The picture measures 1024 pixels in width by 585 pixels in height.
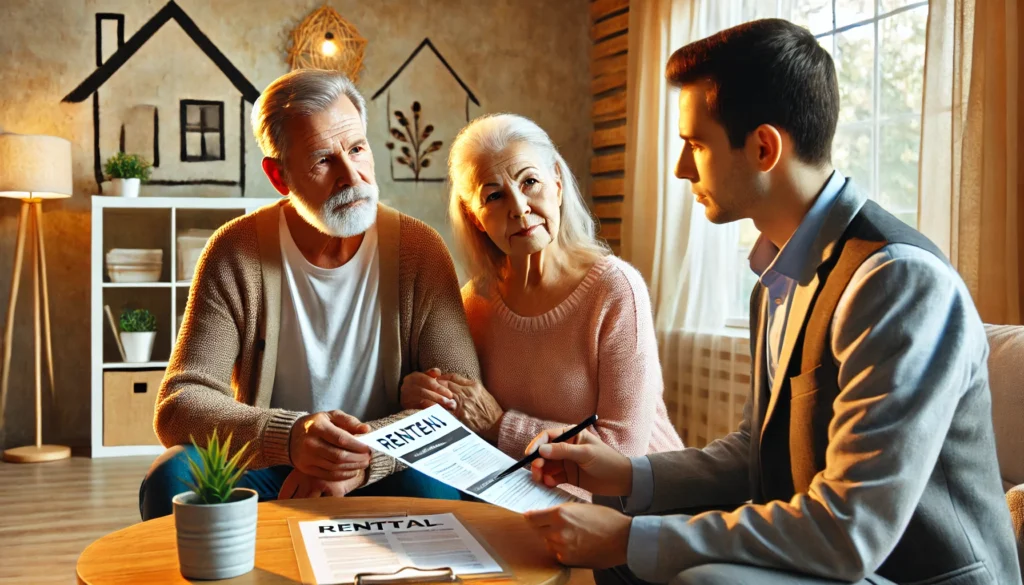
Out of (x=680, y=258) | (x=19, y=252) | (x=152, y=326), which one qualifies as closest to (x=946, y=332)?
(x=680, y=258)

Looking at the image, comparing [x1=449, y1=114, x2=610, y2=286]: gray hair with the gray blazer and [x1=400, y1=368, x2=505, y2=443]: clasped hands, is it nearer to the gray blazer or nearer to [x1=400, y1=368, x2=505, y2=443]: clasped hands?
[x1=400, y1=368, x2=505, y2=443]: clasped hands

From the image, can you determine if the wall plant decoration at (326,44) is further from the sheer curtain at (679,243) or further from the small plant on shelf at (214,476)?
the small plant on shelf at (214,476)

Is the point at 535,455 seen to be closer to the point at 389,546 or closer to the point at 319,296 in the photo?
the point at 389,546

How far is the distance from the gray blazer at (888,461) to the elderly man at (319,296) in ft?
3.27

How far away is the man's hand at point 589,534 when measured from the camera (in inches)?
48.6

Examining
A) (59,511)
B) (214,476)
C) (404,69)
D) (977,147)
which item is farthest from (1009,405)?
(404,69)

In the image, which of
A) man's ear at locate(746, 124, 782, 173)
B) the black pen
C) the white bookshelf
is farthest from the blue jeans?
the white bookshelf

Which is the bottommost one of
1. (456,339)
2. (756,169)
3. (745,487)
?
(745,487)

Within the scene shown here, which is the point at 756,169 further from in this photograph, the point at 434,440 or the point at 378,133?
the point at 378,133

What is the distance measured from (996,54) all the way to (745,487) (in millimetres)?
1716

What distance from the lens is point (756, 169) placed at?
1313mm

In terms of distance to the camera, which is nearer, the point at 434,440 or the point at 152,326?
the point at 434,440

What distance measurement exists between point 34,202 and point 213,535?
13.8ft

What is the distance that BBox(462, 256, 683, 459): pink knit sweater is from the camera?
6.89 feet
